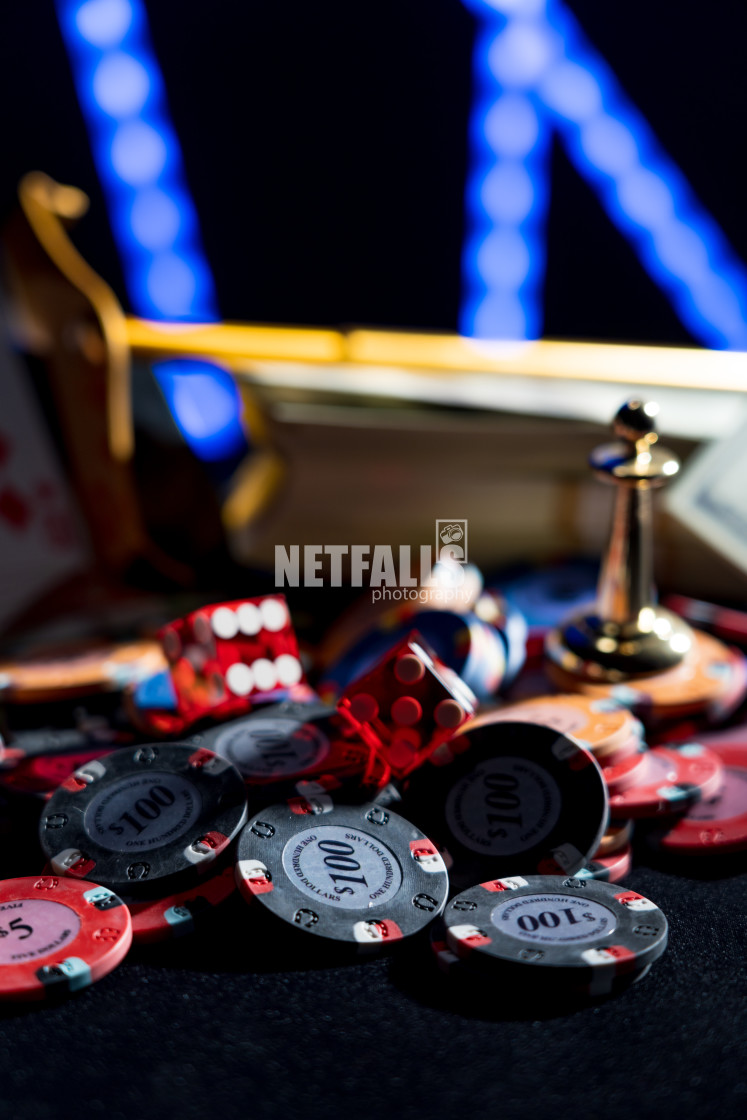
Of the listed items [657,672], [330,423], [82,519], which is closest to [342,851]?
[657,672]

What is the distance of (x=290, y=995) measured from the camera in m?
0.77

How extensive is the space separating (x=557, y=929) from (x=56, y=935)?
0.39 metres

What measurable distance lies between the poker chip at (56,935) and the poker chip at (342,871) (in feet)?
0.36

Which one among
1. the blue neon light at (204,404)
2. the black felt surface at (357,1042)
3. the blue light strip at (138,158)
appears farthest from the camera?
the blue light strip at (138,158)

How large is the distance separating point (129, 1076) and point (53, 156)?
6.34 ft

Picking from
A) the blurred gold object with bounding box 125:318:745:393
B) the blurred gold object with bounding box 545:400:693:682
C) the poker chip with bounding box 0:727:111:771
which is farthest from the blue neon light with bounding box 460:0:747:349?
the poker chip with bounding box 0:727:111:771

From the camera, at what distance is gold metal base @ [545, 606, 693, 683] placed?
3.82ft

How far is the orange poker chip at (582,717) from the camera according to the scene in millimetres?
961

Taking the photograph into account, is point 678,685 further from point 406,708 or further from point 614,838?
point 406,708

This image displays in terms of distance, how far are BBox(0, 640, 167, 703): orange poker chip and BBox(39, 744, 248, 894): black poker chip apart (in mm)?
256

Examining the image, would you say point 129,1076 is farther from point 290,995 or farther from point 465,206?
point 465,206

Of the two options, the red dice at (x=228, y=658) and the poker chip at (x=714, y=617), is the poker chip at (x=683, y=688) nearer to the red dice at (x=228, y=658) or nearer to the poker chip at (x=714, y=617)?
the poker chip at (x=714, y=617)

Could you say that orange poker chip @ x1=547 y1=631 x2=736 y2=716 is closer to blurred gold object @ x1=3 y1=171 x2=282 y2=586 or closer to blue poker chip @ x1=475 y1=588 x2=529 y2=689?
blue poker chip @ x1=475 y1=588 x2=529 y2=689

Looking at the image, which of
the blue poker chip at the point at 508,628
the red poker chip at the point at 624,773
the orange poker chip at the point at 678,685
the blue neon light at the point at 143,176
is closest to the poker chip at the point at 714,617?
the orange poker chip at the point at 678,685
